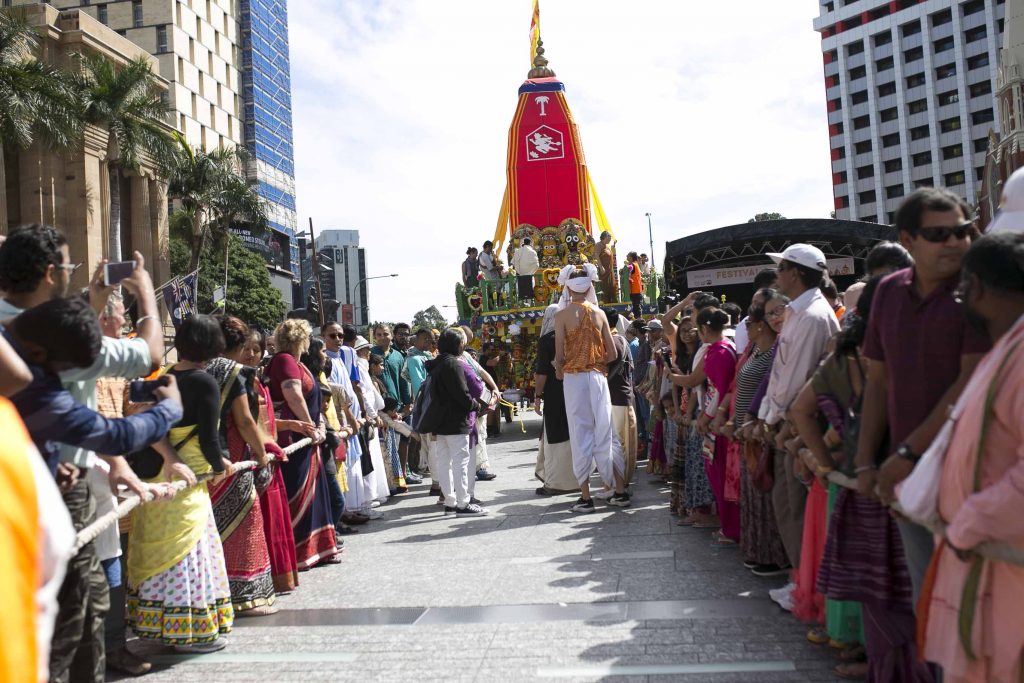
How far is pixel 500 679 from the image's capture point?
416cm

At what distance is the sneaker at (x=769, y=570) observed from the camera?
5793 millimetres

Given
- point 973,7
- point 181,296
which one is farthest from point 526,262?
point 973,7

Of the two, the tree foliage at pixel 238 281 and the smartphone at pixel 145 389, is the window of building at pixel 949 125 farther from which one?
the smartphone at pixel 145 389

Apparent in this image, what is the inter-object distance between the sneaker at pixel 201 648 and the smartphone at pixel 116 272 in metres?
1.95

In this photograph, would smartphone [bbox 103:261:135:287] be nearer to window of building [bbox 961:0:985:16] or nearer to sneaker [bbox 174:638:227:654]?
sneaker [bbox 174:638:227:654]

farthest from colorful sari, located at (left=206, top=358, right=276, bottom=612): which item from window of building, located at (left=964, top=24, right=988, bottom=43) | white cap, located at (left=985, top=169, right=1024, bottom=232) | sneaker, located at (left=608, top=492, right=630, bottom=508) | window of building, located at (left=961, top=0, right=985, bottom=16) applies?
window of building, located at (left=961, top=0, right=985, bottom=16)

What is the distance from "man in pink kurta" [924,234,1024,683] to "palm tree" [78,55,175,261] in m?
32.8

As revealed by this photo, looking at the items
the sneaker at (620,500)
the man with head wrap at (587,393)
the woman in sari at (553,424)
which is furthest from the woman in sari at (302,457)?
the sneaker at (620,500)

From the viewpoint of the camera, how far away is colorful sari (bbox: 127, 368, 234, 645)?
4.67 metres

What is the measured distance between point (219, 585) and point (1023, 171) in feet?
13.5

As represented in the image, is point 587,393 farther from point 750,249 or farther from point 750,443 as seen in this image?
point 750,249

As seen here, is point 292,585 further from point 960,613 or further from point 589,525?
point 960,613

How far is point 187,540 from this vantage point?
15.6ft

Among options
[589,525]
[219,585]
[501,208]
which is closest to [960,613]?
[219,585]
